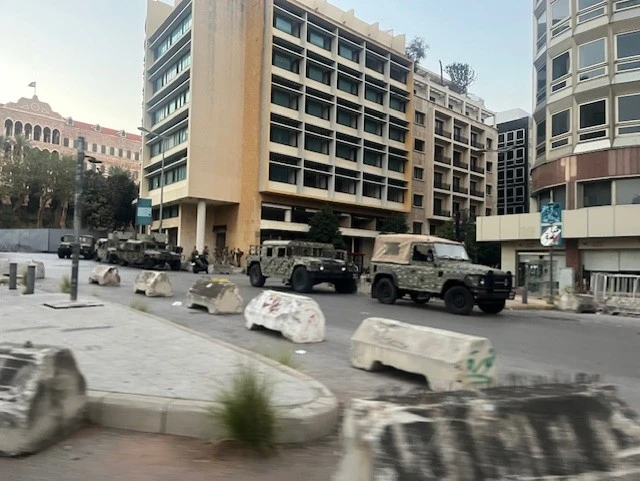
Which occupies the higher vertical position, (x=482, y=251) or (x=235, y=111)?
(x=235, y=111)

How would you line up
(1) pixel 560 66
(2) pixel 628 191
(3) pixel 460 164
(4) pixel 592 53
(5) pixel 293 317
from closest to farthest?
(5) pixel 293 317, (2) pixel 628 191, (4) pixel 592 53, (1) pixel 560 66, (3) pixel 460 164

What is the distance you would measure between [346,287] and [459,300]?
6599 mm

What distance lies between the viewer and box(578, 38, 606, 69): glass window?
2591 cm

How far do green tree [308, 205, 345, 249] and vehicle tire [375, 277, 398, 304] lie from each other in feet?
92.2

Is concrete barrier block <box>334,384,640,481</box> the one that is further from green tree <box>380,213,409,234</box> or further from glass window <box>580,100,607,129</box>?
green tree <box>380,213,409,234</box>

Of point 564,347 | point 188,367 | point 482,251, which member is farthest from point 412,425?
point 482,251

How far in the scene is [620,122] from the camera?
25141 mm

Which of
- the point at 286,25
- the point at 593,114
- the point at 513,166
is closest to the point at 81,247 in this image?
the point at 286,25

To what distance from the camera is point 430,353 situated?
5.83m

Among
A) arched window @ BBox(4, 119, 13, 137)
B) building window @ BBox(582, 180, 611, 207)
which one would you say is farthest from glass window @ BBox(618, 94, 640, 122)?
arched window @ BBox(4, 119, 13, 137)

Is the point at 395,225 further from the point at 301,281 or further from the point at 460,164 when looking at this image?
the point at 301,281

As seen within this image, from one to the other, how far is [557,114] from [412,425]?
29.5 meters

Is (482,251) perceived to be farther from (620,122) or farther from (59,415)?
(59,415)

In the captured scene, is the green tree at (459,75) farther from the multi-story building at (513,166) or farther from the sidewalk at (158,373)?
the sidewalk at (158,373)
